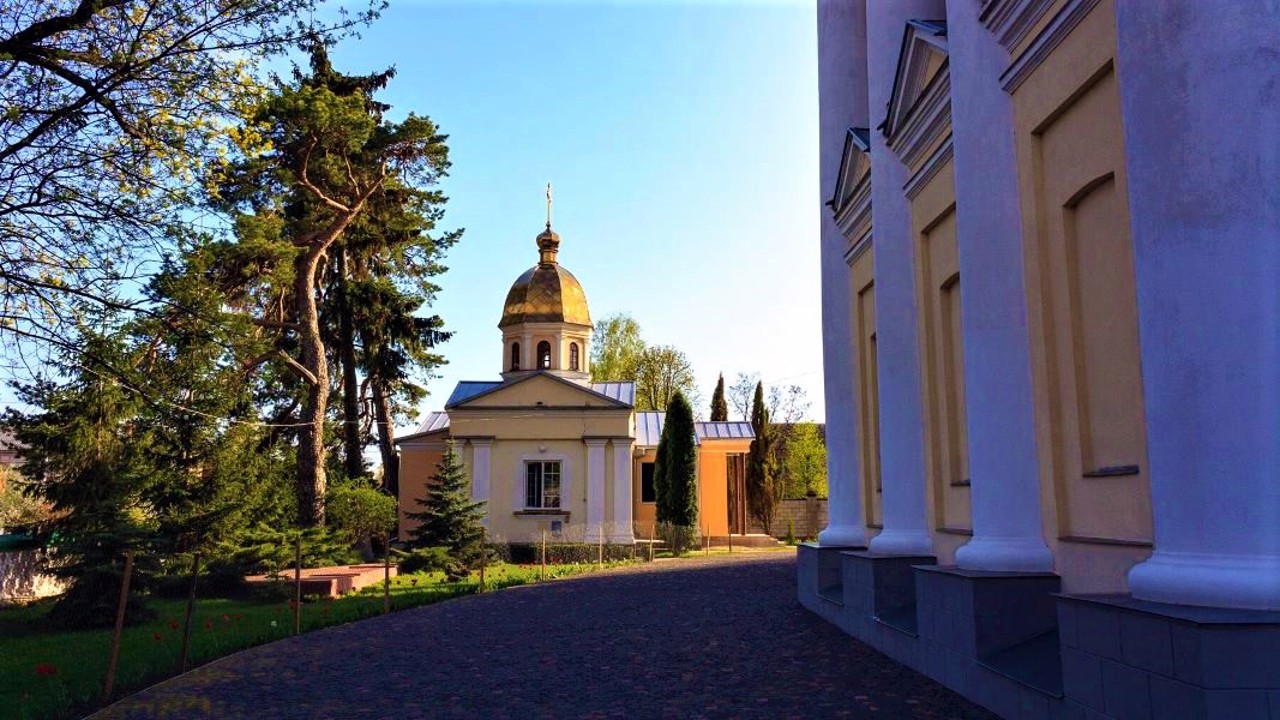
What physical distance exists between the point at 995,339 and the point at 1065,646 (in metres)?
3.00

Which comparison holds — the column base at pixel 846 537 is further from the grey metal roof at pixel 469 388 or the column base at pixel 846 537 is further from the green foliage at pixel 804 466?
the green foliage at pixel 804 466


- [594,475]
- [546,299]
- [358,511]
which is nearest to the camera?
[358,511]

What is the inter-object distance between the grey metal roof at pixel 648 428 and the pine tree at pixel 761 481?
442 centimetres

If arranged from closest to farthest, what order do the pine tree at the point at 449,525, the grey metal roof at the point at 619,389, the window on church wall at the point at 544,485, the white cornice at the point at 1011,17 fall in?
the white cornice at the point at 1011,17, the pine tree at the point at 449,525, the window on church wall at the point at 544,485, the grey metal roof at the point at 619,389

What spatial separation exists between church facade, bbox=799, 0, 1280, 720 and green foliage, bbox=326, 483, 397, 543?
17308mm

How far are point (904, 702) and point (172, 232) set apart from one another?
8.45 metres

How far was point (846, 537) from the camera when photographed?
45.9 ft

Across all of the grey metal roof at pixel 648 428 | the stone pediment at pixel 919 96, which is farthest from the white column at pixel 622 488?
the stone pediment at pixel 919 96

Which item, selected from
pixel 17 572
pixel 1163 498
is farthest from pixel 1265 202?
pixel 17 572

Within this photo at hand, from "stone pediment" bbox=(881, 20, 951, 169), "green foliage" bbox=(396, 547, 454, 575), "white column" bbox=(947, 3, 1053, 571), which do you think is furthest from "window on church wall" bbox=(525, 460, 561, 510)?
"white column" bbox=(947, 3, 1053, 571)

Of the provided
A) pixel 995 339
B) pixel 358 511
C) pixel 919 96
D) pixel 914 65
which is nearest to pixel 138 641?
pixel 995 339

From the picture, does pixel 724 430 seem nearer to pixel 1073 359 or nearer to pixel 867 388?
pixel 867 388

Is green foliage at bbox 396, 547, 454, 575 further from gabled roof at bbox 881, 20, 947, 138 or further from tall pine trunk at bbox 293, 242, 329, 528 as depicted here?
gabled roof at bbox 881, 20, 947, 138

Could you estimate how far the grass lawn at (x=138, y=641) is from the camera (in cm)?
907
